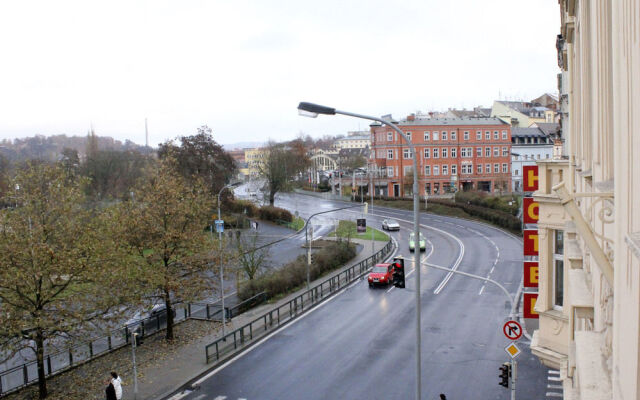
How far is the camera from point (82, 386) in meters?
19.5

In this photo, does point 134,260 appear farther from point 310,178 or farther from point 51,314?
point 310,178

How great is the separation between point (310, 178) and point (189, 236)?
336 ft

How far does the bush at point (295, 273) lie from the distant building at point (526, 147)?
168ft

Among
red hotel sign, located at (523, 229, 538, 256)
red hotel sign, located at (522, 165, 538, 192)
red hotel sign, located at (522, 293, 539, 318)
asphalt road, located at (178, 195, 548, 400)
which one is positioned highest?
red hotel sign, located at (522, 165, 538, 192)

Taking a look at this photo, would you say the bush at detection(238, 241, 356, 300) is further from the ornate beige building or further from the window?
the ornate beige building

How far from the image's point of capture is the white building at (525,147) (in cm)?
8650

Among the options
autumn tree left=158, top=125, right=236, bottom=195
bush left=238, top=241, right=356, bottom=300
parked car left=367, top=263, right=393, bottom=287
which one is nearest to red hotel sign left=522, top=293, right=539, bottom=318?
bush left=238, top=241, right=356, bottom=300

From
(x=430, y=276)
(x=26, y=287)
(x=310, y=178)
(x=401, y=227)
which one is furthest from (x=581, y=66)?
(x=310, y=178)

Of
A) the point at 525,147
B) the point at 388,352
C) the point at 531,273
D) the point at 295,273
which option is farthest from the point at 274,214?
the point at 531,273

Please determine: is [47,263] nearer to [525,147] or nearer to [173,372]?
[173,372]

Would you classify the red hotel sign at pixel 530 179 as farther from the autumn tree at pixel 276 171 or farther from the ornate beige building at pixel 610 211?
the autumn tree at pixel 276 171

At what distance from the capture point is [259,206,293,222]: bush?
6594 centimetres

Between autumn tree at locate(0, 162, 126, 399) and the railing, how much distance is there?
4.93ft

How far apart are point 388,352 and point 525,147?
73.0 meters
